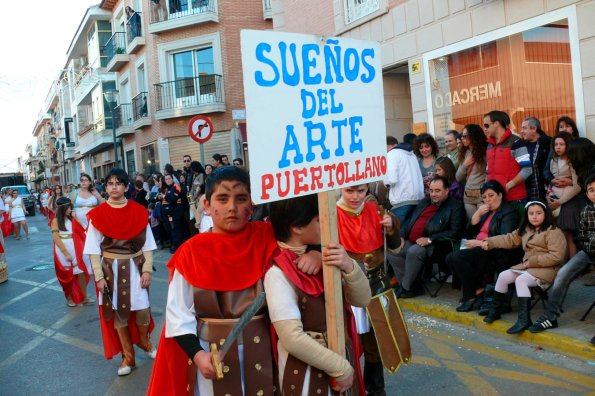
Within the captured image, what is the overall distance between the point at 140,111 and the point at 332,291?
23.9 m

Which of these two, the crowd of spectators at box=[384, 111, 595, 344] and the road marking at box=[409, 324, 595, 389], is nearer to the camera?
the road marking at box=[409, 324, 595, 389]

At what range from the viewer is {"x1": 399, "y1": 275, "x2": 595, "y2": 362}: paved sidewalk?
4.82 meters

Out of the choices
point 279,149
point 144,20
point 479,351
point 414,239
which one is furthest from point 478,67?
point 144,20

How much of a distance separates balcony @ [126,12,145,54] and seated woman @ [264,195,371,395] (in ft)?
75.1

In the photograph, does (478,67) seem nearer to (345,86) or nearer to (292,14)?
(292,14)

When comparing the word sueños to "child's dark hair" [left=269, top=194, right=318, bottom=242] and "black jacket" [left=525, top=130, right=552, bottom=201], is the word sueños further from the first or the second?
"black jacket" [left=525, top=130, right=552, bottom=201]

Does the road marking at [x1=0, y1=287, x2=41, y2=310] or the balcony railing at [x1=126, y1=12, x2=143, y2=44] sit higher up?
the balcony railing at [x1=126, y1=12, x2=143, y2=44]

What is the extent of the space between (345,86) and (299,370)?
48.7 inches

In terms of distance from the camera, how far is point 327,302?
Answer: 2.31 m

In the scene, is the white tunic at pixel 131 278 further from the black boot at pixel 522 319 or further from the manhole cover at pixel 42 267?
the manhole cover at pixel 42 267

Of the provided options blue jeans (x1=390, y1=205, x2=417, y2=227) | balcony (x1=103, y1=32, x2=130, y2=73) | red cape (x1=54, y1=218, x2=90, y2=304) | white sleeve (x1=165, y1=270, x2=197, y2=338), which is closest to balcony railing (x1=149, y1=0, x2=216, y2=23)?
balcony (x1=103, y1=32, x2=130, y2=73)

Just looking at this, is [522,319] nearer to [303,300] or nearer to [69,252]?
[303,300]

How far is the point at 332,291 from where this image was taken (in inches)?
90.6

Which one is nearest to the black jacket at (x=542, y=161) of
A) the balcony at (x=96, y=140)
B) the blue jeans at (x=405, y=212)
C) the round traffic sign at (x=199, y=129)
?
the blue jeans at (x=405, y=212)
